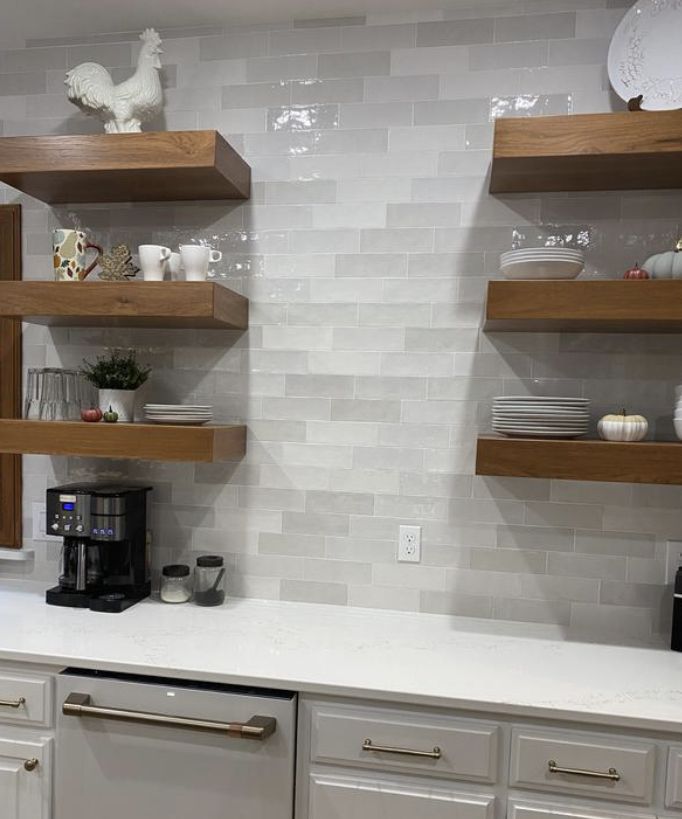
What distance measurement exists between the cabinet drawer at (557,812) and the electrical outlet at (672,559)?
0.70 m

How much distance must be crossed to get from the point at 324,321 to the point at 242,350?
296mm

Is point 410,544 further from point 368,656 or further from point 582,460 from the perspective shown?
point 582,460

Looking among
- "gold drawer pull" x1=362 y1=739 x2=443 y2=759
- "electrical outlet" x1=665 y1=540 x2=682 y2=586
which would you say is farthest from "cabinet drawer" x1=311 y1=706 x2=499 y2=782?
"electrical outlet" x1=665 y1=540 x2=682 y2=586

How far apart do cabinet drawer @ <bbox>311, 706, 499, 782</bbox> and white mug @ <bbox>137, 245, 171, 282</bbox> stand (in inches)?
50.7

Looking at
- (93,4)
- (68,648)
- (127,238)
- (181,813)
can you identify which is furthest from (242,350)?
(181,813)

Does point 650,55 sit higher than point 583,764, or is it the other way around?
point 650,55

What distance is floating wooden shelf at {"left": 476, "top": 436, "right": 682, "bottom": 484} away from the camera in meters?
1.67

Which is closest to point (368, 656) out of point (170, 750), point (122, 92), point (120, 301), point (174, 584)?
point (170, 750)

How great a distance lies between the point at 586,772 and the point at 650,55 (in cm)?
191

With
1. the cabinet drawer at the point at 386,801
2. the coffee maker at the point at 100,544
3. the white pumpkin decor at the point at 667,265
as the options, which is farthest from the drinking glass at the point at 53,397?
the white pumpkin decor at the point at 667,265

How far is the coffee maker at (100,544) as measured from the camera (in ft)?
6.63

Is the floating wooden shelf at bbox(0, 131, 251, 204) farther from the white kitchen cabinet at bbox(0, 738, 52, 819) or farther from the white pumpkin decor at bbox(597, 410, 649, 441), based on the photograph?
the white kitchen cabinet at bbox(0, 738, 52, 819)

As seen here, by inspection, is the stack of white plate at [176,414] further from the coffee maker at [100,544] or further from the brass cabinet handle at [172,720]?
the brass cabinet handle at [172,720]

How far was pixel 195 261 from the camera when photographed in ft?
6.31
